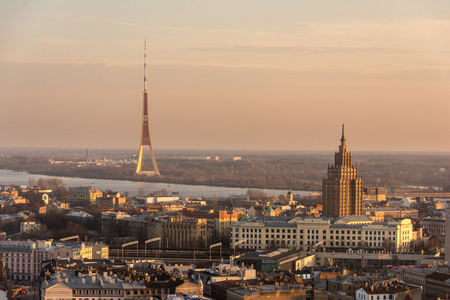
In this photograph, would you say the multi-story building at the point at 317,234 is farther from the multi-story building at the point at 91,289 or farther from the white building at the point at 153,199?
the white building at the point at 153,199

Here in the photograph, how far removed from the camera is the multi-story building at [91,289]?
3341cm

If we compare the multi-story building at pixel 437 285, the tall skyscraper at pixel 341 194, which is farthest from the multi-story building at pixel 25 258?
the tall skyscraper at pixel 341 194

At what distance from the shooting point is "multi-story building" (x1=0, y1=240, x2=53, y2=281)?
45094mm

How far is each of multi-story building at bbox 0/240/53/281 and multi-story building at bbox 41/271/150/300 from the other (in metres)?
10.2

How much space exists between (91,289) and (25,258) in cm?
1256

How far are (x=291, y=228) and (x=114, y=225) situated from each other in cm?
950

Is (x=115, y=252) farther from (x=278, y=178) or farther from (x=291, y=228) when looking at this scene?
(x=278, y=178)

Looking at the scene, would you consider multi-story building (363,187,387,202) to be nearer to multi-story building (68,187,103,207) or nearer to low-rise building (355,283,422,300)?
multi-story building (68,187,103,207)

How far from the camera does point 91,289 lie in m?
33.8

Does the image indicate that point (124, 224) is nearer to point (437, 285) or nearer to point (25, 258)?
point (25, 258)

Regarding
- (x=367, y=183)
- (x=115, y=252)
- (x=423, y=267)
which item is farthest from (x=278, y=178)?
(x=423, y=267)

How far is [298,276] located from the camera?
122ft

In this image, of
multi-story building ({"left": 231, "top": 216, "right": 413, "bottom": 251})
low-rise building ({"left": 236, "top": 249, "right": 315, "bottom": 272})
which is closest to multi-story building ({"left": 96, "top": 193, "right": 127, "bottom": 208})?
multi-story building ({"left": 231, "top": 216, "right": 413, "bottom": 251})

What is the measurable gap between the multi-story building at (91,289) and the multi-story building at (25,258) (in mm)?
10222
